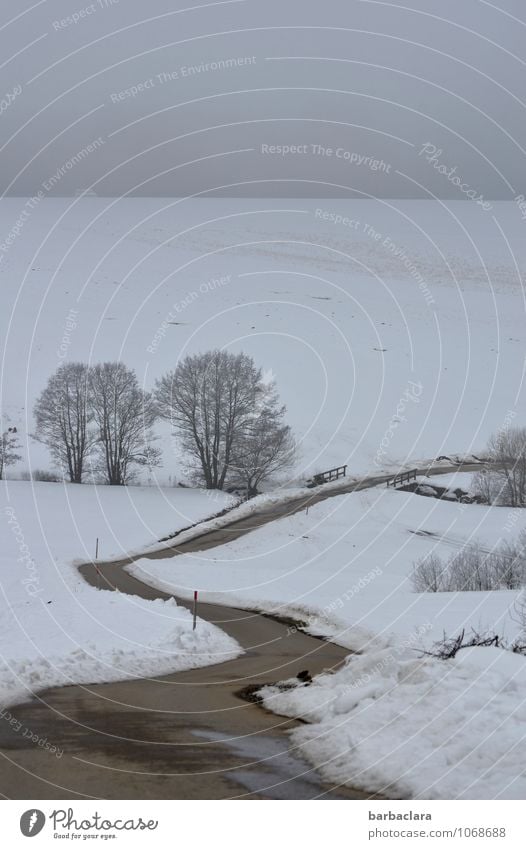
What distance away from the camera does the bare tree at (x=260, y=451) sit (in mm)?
44219

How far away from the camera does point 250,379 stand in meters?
47.8

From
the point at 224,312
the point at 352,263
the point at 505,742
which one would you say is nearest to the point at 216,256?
the point at 224,312

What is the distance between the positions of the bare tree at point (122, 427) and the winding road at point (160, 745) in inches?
1329

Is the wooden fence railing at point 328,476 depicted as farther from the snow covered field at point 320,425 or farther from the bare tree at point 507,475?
the bare tree at point 507,475

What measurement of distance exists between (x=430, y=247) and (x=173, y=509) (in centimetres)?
3316

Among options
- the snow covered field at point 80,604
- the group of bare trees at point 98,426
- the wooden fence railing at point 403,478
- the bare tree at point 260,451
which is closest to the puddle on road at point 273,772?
the snow covered field at point 80,604

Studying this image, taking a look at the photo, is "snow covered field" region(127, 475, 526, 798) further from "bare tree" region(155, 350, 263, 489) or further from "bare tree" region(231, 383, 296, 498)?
"bare tree" region(155, 350, 263, 489)

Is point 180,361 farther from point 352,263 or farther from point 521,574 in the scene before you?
point 521,574

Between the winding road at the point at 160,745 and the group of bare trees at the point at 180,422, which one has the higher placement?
the group of bare trees at the point at 180,422

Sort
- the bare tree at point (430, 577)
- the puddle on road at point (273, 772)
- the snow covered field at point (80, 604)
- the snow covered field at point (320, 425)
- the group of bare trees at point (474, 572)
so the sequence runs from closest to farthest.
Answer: the puddle on road at point (273, 772) → the snow covered field at point (320, 425) → the snow covered field at point (80, 604) → the group of bare trees at point (474, 572) → the bare tree at point (430, 577)

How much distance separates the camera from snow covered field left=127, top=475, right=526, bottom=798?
6.88 m

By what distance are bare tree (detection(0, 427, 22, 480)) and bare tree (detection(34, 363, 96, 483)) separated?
134 cm

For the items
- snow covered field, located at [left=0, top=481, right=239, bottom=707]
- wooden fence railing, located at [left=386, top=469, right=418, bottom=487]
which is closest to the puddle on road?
snow covered field, located at [left=0, top=481, right=239, bottom=707]
